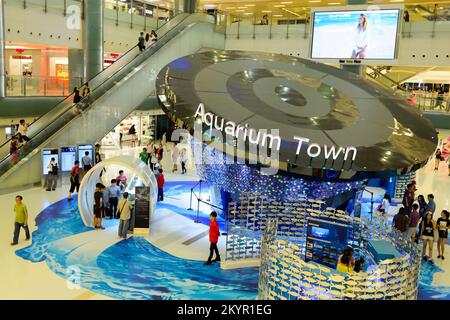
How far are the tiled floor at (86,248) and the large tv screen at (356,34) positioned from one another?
28.5 feet

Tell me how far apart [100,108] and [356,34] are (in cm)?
1320

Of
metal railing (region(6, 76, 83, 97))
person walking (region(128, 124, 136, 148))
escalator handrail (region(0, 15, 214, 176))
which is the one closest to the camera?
escalator handrail (region(0, 15, 214, 176))

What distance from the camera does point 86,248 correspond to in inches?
478

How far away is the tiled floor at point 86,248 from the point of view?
9.60m

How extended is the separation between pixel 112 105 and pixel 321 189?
42.7ft

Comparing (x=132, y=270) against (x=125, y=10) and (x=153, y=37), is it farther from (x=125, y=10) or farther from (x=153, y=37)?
(x=125, y=10)

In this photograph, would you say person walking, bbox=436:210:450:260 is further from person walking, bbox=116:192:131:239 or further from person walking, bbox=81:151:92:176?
person walking, bbox=81:151:92:176

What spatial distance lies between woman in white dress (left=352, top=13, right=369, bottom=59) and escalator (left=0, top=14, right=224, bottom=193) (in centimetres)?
1033

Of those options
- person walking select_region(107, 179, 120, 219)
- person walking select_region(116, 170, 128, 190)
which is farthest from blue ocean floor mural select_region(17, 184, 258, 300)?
person walking select_region(116, 170, 128, 190)

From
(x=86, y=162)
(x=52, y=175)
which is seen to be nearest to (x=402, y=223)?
(x=86, y=162)

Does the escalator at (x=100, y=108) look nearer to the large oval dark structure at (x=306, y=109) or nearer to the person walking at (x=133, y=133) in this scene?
the person walking at (x=133, y=133)

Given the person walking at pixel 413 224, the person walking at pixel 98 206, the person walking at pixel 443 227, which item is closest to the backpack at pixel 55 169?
the person walking at pixel 98 206

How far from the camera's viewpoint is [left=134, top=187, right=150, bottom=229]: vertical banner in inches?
528
